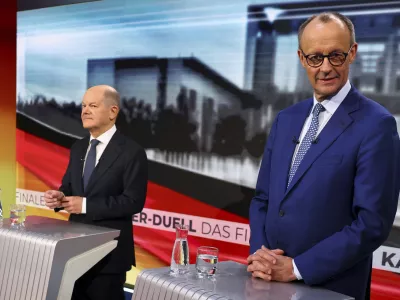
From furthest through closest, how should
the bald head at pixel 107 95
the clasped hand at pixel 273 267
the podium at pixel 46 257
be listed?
the bald head at pixel 107 95 → the podium at pixel 46 257 → the clasped hand at pixel 273 267

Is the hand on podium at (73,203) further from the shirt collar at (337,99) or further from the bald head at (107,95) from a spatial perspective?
the shirt collar at (337,99)

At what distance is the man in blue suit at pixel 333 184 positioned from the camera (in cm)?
157

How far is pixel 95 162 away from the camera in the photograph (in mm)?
2883

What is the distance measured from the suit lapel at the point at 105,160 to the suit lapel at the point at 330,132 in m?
1.36

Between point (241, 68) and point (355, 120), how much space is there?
2.03 m

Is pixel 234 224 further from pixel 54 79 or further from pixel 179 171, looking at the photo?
pixel 54 79

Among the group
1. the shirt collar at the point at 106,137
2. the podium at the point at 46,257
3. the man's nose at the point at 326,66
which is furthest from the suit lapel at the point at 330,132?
the shirt collar at the point at 106,137

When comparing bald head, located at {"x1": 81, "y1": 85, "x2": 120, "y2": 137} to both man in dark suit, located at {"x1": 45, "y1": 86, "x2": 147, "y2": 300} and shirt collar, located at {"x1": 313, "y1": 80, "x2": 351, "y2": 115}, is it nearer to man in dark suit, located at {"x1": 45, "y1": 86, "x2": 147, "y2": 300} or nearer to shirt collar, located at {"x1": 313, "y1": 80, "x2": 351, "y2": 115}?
man in dark suit, located at {"x1": 45, "y1": 86, "x2": 147, "y2": 300}

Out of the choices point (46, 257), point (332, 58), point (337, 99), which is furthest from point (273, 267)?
point (46, 257)

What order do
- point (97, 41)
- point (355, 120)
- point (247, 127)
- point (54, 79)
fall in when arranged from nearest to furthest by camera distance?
point (355, 120) → point (247, 127) → point (97, 41) → point (54, 79)

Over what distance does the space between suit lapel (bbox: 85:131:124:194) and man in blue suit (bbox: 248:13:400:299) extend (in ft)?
4.17

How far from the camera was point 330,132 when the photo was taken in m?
1.68

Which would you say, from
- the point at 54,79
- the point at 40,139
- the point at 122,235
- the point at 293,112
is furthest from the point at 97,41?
the point at 293,112

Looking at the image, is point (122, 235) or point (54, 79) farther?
point (54, 79)
